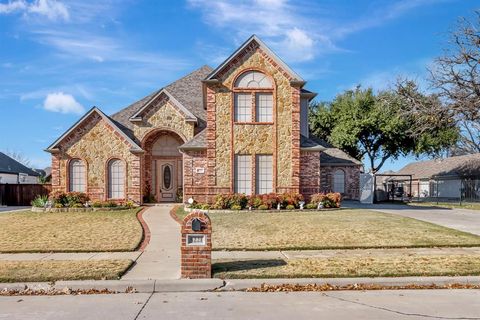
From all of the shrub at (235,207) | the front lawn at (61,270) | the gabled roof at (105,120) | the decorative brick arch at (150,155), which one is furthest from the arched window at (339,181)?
the front lawn at (61,270)

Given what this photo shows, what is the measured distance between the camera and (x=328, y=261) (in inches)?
393

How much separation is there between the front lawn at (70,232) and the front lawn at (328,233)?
2949 mm

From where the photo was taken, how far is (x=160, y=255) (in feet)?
36.2

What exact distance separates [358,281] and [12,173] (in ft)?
131

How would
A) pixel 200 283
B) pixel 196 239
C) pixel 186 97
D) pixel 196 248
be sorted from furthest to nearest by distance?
pixel 186 97, pixel 196 239, pixel 196 248, pixel 200 283

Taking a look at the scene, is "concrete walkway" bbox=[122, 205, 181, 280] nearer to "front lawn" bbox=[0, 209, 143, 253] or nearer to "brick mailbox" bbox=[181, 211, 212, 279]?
"brick mailbox" bbox=[181, 211, 212, 279]

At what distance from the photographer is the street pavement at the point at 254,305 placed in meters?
6.49

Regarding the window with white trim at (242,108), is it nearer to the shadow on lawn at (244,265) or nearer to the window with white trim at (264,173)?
the window with white trim at (264,173)

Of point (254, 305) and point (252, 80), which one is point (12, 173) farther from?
point (254, 305)

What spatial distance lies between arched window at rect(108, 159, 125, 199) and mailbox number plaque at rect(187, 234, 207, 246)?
683 inches

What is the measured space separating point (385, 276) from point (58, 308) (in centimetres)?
600

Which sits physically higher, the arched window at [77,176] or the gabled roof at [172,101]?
the gabled roof at [172,101]

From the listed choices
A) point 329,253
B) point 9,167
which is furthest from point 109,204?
point 9,167

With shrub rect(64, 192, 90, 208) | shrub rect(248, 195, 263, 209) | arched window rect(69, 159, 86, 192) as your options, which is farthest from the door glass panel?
shrub rect(248, 195, 263, 209)
